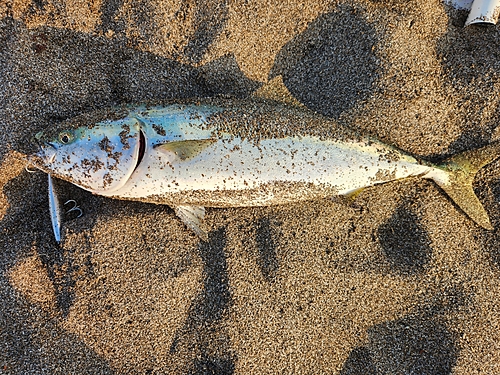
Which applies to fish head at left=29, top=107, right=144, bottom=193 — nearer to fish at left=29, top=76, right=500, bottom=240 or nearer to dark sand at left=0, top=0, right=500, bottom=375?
fish at left=29, top=76, right=500, bottom=240

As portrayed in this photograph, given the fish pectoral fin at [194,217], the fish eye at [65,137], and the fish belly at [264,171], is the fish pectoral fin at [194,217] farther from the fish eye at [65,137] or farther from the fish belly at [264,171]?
the fish eye at [65,137]

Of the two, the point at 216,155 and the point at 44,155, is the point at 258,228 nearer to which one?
the point at 216,155

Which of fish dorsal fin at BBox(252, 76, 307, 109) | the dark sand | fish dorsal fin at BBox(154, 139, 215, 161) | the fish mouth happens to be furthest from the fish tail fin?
the fish mouth

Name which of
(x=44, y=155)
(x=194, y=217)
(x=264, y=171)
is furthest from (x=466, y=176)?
(x=44, y=155)

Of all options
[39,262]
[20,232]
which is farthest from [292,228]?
[20,232]

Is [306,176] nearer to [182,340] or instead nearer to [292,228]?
[292,228]

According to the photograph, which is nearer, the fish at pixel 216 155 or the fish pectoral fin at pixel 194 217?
the fish at pixel 216 155

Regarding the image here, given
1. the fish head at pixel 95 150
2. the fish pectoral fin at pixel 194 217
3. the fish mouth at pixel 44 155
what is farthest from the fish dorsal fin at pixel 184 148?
the fish mouth at pixel 44 155
